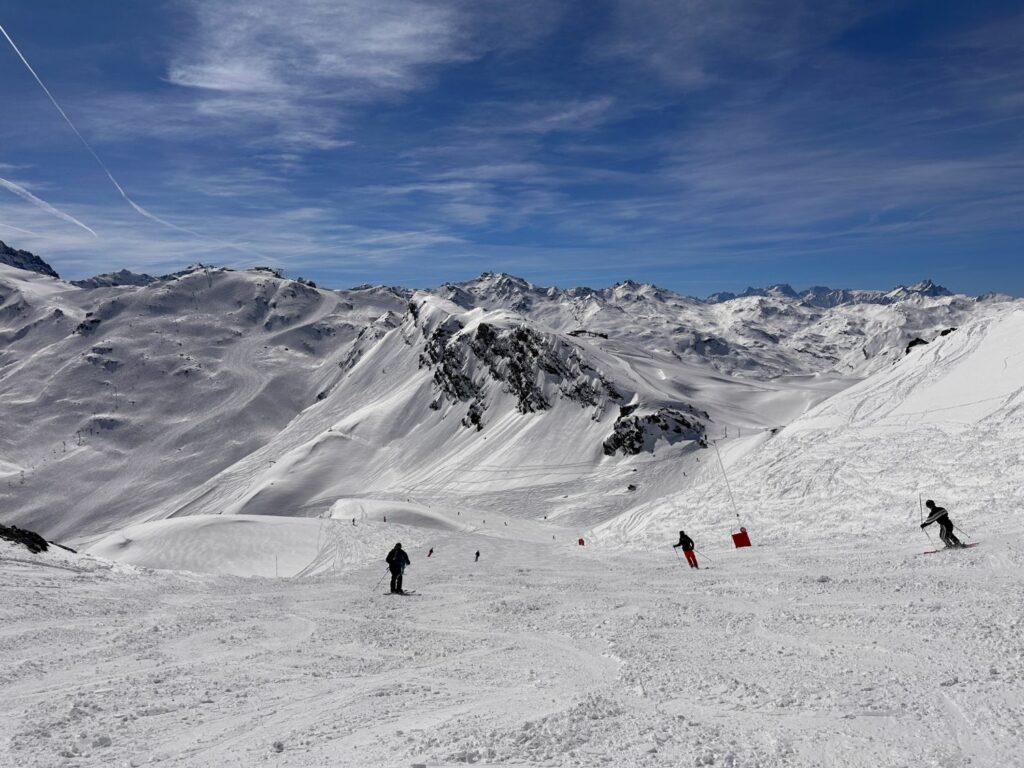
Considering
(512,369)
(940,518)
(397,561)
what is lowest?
(940,518)

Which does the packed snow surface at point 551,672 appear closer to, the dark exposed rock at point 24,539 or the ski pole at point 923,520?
the ski pole at point 923,520

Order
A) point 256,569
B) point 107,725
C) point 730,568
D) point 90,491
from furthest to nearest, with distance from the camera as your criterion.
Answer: point 90,491 < point 256,569 < point 730,568 < point 107,725

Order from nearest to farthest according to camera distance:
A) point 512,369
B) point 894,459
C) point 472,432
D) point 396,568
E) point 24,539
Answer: point 396,568, point 24,539, point 894,459, point 472,432, point 512,369

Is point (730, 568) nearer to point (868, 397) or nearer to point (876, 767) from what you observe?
point (876, 767)

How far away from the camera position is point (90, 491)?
198500 millimetres

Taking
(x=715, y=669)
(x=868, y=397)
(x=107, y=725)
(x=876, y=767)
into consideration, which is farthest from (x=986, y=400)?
(x=107, y=725)

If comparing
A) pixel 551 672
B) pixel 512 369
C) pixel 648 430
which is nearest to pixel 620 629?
pixel 551 672

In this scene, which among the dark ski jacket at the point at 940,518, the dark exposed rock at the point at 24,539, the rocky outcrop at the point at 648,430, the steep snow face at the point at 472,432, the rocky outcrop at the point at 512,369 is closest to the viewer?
the dark ski jacket at the point at 940,518

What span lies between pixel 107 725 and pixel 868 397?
1796 inches

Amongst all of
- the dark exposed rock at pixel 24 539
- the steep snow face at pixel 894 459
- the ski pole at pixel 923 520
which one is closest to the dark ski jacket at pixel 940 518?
the ski pole at pixel 923 520

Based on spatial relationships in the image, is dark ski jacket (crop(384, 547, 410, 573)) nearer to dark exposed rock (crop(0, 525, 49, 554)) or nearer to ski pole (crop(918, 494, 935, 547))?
dark exposed rock (crop(0, 525, 49, 554))

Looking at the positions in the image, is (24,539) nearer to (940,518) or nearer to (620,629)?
(620,629)

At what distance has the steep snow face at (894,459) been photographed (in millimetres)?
24625

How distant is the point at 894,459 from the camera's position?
101 ft
